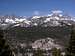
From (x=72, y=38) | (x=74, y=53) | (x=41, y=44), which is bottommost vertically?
(x=41, y=44)

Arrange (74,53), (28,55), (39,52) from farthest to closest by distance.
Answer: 1. (28,55)
2. (39,52)
3. (74,53)

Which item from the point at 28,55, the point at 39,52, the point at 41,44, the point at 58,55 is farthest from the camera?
the point at 41,44

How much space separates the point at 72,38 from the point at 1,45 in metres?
9.95

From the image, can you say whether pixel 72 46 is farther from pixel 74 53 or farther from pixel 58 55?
pixel 58 55

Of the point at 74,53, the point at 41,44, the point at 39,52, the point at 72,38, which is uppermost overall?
the point at 72,38

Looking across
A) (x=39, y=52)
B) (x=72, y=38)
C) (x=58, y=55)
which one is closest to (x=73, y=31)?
(x=72, y=38)

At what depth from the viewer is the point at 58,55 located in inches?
2251

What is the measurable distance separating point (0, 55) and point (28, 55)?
106m

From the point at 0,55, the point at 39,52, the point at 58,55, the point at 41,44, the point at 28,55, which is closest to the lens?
the point at 0,55

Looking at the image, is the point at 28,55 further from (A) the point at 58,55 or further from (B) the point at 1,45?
(B) the point at 1,45

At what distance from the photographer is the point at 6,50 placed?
73.2 ft

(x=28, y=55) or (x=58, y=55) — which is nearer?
(x=58, y=55)

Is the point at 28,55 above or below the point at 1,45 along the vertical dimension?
below

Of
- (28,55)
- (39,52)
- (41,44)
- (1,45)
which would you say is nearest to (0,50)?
(1,45)
